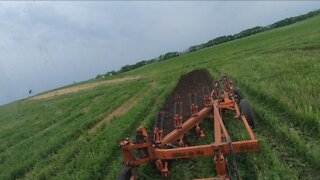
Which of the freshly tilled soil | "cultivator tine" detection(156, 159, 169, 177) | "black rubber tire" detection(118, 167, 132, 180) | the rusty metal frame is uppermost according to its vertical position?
the rusty metal frame

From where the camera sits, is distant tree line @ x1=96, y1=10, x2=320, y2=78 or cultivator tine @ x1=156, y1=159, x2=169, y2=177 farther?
distant tree line @ x1=96, y1=10, x2=320, y2=78

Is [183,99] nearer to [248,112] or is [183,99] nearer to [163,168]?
[248,112]

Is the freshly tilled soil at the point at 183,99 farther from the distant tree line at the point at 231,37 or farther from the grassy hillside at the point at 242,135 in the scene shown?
the distant tree line at the point at 231,37

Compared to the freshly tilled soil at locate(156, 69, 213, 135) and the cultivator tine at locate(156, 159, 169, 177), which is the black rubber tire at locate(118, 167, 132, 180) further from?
the freshly tilled soil at locate(156, 69, 213, 135)

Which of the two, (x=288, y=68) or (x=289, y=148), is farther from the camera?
(x=288, y=68)

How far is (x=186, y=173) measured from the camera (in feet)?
30.1

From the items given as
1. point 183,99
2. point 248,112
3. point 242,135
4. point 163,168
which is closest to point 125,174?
point 163,168

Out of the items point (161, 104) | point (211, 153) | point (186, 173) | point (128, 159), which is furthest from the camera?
point (161, 104)

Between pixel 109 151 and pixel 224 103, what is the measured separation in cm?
351

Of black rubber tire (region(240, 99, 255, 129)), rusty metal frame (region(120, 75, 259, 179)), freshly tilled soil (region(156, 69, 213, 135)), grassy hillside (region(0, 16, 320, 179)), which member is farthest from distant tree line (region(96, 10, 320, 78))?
rusty metal frame (region(120, 75, 259, 179))

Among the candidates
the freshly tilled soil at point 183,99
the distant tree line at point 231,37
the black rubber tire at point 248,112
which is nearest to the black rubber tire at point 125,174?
the black rubber tire at point 248,112

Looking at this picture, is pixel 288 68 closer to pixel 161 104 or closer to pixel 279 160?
pixel 161 104

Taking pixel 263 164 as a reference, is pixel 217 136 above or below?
above

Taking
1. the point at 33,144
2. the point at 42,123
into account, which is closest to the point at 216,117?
the point at 33,144
